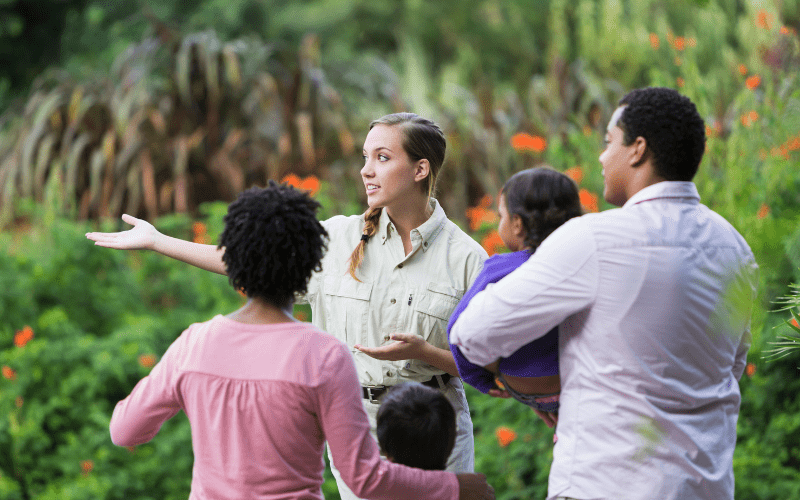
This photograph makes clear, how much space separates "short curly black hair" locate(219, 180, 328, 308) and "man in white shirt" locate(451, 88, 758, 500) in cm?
41

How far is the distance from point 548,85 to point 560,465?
5505 millimetres

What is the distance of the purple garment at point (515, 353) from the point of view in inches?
73.9

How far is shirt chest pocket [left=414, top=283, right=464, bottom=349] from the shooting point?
7.59 ft

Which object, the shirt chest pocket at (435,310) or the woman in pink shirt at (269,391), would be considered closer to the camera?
the woman in pink shirt at (269,391)

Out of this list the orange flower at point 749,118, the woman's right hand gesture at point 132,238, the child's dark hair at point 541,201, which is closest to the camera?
the child's dark hair at point 541,201

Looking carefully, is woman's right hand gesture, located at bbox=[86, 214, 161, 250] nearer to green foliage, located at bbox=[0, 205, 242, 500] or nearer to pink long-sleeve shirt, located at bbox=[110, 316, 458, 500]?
pink long-sleeve shirt, located at bbox=[110, 316, 458, 500]

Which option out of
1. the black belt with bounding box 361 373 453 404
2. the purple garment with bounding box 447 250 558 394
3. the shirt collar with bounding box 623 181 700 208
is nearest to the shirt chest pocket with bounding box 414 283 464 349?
the black belt with bounding box 361 373 453 404

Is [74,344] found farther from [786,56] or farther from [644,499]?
[786,56]

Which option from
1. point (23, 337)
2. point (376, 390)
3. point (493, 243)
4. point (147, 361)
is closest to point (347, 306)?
point (376, 390)

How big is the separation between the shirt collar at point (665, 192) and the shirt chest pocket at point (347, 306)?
3.01 ft

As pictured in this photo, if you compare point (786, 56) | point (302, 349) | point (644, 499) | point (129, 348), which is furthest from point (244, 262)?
point (786, 56)

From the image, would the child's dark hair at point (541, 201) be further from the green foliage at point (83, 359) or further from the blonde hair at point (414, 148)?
the green foliage at point (83, 359)

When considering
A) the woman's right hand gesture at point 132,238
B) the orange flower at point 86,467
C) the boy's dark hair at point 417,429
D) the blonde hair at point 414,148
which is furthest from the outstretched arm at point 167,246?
the orange flower at point 86,467

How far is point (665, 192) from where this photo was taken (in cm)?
175
